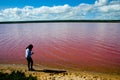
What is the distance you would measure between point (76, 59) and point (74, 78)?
834 cm

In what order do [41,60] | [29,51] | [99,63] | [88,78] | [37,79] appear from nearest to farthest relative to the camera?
[37,79] < [88,78] < [29,51] < [99,63] < [41,60]

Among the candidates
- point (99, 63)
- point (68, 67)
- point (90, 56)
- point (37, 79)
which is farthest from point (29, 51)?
point (90, 56)

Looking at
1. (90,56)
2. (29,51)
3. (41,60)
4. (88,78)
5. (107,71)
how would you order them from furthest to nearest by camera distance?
(90,56) → (41,60) → (107,71) → (29,51) → (88,78)

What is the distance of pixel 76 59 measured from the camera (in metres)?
20.2

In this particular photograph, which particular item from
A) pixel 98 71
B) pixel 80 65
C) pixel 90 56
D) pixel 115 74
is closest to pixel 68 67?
pixel 80 65

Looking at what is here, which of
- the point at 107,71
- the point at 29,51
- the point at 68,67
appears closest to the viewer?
the point at 29,51

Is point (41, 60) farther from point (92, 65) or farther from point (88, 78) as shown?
point (88, 78)

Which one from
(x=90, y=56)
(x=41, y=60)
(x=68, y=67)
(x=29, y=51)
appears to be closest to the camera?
(x=29, y=51)

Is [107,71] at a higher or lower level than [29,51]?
lower

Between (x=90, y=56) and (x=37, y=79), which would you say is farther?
(x=90, y=56)

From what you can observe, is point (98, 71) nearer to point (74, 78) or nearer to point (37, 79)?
point (74, 78)

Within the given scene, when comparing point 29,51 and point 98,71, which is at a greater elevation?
point 29,51

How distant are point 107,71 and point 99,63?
274cm

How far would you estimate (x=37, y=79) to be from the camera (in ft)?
37.2
